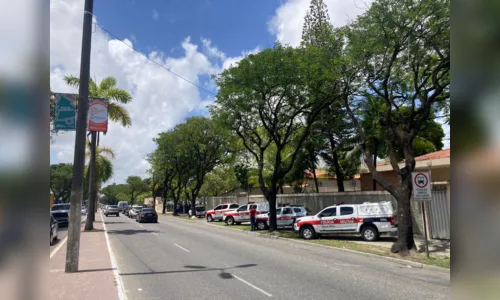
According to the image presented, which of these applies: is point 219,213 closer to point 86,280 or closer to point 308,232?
point 308,232

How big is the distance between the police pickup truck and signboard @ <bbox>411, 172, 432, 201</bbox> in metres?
6.09

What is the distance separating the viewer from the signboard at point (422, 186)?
13775mm

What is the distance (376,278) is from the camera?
10352mm

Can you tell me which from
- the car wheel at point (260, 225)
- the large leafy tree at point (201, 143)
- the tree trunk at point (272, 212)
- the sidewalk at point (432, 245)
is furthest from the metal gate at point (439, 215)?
the large leafy tree at point (201, 143)

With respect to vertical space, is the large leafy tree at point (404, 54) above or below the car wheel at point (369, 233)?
above

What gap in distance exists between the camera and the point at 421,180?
1393 centimetres

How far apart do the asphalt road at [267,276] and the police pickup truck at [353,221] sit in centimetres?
494

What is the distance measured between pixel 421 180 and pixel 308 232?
29.9ft

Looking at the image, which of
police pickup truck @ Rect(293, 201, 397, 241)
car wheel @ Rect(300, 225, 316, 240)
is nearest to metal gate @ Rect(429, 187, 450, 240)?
police pickup truck @ Rect(293, 201, 397, 241)

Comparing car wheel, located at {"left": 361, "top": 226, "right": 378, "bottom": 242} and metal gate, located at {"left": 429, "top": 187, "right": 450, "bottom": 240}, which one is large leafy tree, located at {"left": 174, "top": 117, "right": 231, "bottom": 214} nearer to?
car wheel, located at {"left": 361, "top": 226, "right": 378, "bottom": 242}

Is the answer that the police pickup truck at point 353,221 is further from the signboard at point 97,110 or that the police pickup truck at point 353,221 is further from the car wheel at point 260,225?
the signboard at point 97,110

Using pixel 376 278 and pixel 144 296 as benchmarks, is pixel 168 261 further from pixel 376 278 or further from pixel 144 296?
pixel 376 278

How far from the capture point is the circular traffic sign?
45.4 ft

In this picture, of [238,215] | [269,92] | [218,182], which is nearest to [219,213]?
[238,215]
